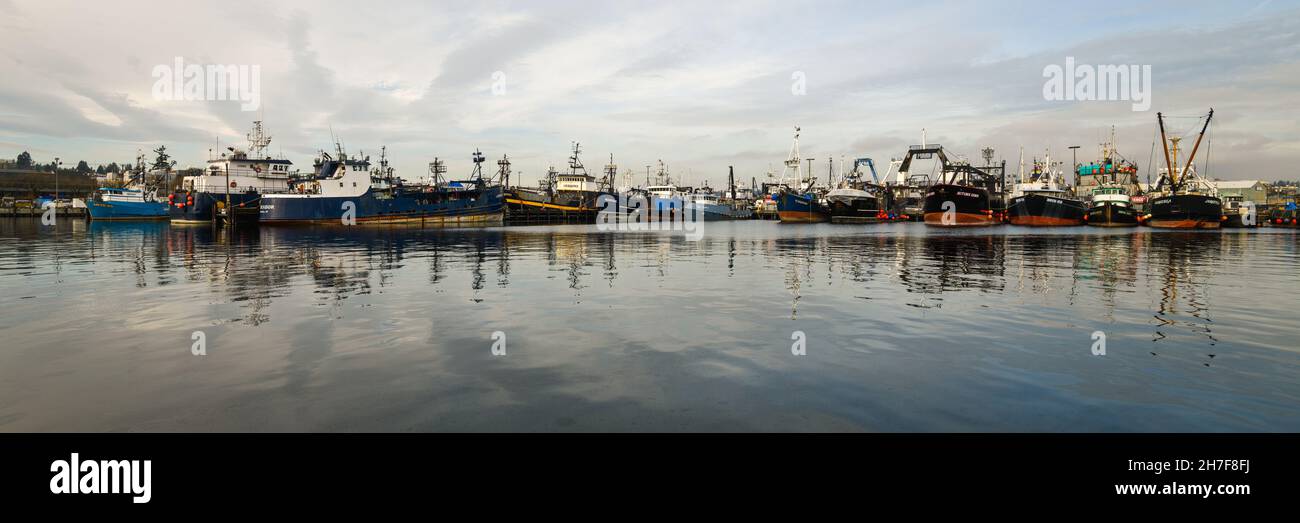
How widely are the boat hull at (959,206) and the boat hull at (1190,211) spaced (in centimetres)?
1782

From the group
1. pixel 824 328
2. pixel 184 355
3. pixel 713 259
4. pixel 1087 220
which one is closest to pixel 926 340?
pixel 824 328

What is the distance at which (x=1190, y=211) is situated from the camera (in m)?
65.8

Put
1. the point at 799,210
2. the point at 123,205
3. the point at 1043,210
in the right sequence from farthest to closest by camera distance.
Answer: the point at 799,210 → the point at 123,205 → the point at 1043,210

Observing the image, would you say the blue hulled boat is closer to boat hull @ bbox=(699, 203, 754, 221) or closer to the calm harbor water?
the calm harbor water

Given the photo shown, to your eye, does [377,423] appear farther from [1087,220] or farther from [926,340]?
[1087,220]

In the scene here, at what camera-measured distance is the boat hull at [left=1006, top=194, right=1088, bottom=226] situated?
76.0 meters

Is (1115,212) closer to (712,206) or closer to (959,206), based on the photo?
(959,206)

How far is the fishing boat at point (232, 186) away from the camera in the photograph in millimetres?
71875

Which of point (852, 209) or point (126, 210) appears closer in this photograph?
point (126, 210)

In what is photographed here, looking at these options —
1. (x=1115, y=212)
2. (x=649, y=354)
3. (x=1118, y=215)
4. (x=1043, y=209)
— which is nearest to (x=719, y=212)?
(x=1043, y=209)

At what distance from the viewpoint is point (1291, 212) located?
278 feet

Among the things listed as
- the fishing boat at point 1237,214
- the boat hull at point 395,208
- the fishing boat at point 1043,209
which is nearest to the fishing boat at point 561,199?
the boat hull at point 395,208

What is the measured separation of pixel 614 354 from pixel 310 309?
7522mm

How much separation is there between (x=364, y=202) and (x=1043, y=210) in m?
84.6
